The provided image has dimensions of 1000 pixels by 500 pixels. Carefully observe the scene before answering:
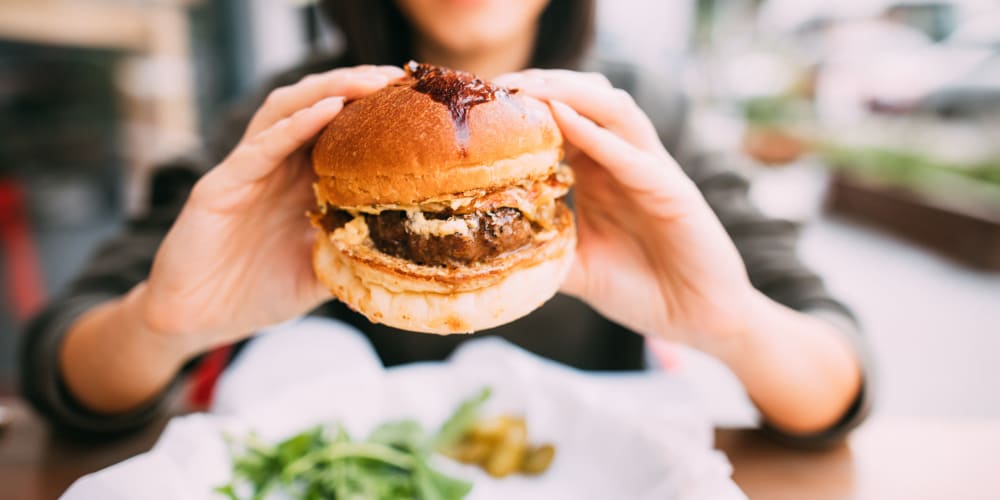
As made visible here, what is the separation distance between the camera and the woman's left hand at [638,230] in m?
→ 1.14

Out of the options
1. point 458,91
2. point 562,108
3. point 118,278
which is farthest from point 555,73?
point 118,278

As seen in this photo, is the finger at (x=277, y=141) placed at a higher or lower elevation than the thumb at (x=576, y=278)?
higher

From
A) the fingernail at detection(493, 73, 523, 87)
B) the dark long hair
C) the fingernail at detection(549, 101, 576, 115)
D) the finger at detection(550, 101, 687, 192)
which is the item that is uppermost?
the dark long hair

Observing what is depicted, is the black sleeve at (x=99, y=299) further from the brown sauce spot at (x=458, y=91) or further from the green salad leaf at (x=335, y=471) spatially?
the brown sauce spot at (x=458, y=91)

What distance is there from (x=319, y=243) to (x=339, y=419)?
1.61 feet

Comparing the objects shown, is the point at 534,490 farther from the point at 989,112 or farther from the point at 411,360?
the point at 989,112

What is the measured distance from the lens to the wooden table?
1.27 meters

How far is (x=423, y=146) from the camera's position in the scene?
1.06m

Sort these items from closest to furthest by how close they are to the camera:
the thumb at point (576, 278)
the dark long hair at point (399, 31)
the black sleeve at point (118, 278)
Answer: the thumb at point (576, 278) < the black sleeve at point (118, 278) < the dark long hair at point (399, 31)

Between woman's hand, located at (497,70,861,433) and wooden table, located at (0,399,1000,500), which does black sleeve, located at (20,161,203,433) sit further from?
woman's hand, located at (497,70,861,433)

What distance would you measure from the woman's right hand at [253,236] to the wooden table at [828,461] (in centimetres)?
36

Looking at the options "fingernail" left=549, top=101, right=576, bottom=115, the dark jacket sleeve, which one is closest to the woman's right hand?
"fingernail" left=549, top=101, right=576, bottom=115

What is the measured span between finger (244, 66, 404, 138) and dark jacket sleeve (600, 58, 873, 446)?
1.24 metres

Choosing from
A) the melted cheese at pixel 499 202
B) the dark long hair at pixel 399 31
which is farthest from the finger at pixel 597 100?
the dark long hair at pixel 399 31
